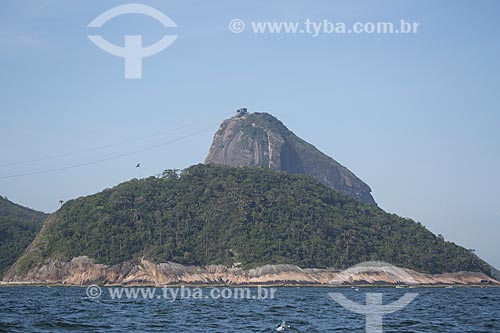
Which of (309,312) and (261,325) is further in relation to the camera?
(309,312)

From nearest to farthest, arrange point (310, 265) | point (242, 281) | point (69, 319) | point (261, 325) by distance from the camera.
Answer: point (261, 325)
point (69, 319)
point (242, 281)
point (310, 265)

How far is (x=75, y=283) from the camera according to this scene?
182875mm

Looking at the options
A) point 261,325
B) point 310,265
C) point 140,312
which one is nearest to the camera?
point 261,325

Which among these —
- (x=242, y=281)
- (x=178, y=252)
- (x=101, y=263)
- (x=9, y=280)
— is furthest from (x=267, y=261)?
(x=9, y=280)

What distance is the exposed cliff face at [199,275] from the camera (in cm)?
18100

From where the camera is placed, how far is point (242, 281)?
180000 millimetres

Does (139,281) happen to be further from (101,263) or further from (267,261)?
(267,261)

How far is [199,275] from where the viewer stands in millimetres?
184500

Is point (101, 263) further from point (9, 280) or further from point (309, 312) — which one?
point (309, 312)

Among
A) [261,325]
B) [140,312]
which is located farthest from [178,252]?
Answer: [261,325]

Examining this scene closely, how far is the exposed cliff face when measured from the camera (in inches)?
7126

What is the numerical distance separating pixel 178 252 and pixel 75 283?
28471 millimetres

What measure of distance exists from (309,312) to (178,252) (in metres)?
132

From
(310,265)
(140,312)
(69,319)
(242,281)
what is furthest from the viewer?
(310,265)
